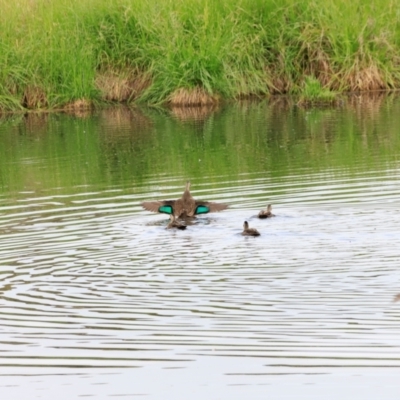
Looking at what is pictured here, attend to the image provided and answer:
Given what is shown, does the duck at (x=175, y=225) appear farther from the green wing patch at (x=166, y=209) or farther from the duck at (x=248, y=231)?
the duck at (x=248, y=231)

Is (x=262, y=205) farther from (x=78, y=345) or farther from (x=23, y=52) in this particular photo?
(x=23, y=52)

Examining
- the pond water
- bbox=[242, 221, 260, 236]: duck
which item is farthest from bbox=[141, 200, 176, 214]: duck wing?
bbox=[242, 221, 260, 236]: duck

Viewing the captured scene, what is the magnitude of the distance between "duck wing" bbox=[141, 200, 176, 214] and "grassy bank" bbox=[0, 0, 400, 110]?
11946 mm

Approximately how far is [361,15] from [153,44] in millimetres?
4353

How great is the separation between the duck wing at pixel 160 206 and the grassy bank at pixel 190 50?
11946mm

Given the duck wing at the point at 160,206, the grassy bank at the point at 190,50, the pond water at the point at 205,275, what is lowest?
the pond water at the point at 205,275

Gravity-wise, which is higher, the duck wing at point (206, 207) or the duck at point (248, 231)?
the duck wing at point (206, 207)

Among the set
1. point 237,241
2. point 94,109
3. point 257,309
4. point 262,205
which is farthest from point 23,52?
point 257,309

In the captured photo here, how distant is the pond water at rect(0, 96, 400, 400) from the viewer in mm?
6281

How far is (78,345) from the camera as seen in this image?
6.94 meters

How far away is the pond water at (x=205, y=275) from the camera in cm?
628

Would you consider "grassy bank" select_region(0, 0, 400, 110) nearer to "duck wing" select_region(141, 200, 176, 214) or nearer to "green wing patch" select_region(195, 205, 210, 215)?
"duck wing" select_region(141, 200, 176, 214)

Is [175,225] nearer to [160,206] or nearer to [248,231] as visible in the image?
[160,206]

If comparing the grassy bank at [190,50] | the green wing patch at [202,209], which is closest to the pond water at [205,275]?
the green wing patch at [202,209]
